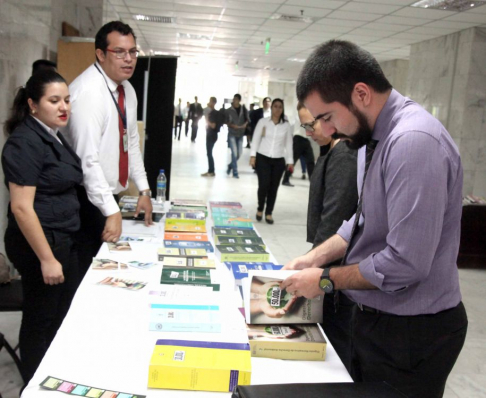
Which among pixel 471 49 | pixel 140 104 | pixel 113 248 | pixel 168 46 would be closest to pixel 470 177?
pixel 471 49

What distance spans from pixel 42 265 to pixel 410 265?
4.88 feet

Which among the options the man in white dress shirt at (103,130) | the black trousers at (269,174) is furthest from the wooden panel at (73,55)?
the black trousers at (269,174)

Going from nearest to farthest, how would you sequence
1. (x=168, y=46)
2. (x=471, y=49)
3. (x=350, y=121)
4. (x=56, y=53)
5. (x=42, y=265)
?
(x=350, y=121) < (x=42, y=265) < (x=56, y=53) < (x=471, y=49) < (x=168, y=46)

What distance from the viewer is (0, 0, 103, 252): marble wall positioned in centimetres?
329

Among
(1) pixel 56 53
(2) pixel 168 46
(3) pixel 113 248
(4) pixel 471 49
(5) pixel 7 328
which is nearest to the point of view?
(3) pixel 113 248

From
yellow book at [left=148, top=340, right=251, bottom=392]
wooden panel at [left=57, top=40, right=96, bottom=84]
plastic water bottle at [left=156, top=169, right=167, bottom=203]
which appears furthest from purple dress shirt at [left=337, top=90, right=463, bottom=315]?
wooden panel at [left=57, top=40, right=96, bottom=84]

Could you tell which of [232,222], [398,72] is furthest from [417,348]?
[398,72]

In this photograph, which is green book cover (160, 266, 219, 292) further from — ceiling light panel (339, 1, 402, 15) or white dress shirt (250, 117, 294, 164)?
ceiling light panel (339, 1, 402, 15)

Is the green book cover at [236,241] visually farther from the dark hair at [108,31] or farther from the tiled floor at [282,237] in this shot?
the tiled floor at [282,237]

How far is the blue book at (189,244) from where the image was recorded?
2.23 metres

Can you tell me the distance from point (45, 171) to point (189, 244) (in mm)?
722

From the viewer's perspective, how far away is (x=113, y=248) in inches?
86.3

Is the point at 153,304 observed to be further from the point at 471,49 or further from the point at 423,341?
the point at 471,49

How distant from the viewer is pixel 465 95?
7.56 meters
